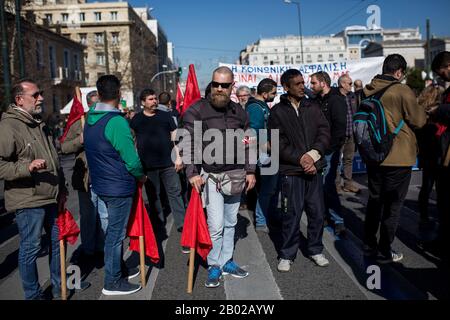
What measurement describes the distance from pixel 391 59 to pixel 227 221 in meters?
2.41

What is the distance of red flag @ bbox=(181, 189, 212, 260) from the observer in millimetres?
4004

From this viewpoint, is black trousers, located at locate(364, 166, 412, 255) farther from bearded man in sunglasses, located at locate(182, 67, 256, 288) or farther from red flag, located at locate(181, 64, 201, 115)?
red flag, located at locate(181, 64, 201, 115)

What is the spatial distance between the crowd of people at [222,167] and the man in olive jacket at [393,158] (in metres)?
0.01

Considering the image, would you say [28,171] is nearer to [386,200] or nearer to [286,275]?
[286,275]

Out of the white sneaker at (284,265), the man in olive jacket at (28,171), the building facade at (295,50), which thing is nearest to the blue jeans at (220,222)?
the white sneaker at (284,265)

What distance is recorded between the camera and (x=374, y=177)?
445 cm

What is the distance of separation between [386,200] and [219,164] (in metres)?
1.86

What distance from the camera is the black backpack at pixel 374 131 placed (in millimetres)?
4180

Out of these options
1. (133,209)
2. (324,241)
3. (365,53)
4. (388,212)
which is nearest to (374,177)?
(388,212)

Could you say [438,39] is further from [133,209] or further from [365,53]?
[133,209]

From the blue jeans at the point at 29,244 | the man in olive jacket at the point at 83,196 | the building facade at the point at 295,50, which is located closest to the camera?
the blue jeans at the point at 29,244

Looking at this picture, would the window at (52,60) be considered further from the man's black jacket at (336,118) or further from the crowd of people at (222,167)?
the man's black jacket at (336,118)

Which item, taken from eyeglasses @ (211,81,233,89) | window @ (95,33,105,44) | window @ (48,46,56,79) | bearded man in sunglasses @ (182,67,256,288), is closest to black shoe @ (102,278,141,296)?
bearded man in sunglasses @ (182,67,256,288)

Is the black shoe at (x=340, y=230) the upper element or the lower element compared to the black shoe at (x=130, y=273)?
upper
